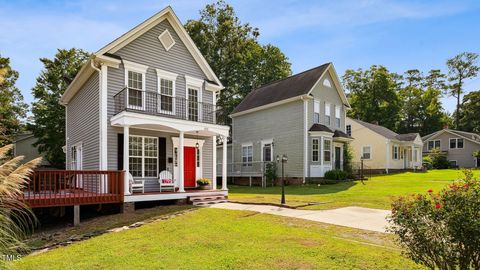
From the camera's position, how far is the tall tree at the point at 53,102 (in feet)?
89.9

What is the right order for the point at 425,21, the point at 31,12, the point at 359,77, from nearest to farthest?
the point at 31,12, the point at 425,21, the point at 359,77

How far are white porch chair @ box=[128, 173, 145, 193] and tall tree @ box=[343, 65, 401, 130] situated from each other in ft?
136

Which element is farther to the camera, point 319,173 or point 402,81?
point 402,81

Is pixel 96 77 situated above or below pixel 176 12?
below

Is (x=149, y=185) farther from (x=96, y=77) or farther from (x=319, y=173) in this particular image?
(x=319, y=173)

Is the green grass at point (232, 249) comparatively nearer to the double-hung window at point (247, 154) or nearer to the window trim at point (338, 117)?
the double-hung window at point (247, 154)

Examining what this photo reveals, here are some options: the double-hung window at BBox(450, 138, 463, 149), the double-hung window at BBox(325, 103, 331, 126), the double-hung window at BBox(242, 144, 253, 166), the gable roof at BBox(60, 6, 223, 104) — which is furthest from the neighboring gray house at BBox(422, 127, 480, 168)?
the gable roof at BBox(60, 6, 223, 104)

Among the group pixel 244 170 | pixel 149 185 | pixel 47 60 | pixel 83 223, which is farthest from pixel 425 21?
pixel 47 60

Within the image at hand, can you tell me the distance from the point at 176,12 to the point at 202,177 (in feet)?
27.4

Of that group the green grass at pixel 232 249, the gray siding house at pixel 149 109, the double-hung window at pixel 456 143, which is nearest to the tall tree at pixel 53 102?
the gray siding house at pixel 149 109

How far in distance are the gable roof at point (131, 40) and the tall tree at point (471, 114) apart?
53.8 meters

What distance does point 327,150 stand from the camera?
76.3ft

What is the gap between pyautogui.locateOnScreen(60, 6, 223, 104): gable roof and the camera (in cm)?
1261

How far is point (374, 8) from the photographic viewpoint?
11.3m
